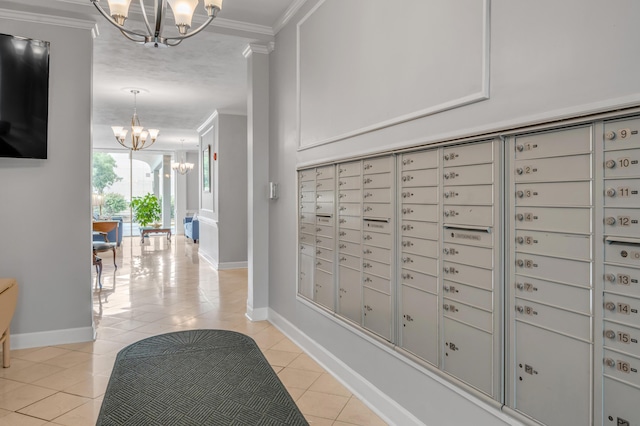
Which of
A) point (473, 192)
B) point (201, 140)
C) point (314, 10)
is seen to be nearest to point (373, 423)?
point (473, 192)

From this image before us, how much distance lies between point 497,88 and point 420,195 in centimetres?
57

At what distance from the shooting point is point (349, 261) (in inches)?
97.3

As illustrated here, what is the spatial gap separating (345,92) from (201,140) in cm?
643

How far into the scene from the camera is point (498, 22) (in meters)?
1.46

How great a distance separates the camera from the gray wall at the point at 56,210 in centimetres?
313

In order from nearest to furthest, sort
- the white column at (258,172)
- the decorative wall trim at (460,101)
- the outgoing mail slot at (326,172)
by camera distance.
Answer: the decorative wall trim at (460,101), the outgoing mail slot at (326,172), the white column at (258,172)

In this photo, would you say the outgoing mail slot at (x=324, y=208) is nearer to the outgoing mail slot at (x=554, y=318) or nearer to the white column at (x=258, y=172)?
the white column at (x=258, y=172)

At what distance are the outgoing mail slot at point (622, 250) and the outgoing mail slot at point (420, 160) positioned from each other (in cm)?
75

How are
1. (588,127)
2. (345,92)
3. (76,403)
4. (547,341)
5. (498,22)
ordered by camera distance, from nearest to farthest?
(588,127)
(547,341)
(498,22)
(76,403)
(345,92)

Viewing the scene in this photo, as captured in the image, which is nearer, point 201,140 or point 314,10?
point 314,10

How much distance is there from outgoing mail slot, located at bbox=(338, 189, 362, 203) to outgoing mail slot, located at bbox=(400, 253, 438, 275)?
1.67 feet

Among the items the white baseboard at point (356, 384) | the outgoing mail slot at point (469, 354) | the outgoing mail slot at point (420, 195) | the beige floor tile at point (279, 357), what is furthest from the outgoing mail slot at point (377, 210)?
the beige floor tile at point (279, 357)

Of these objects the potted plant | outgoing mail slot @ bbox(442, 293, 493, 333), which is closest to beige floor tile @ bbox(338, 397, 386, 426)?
outgoing mail slot @ bbox(442, 293, 493, 333)

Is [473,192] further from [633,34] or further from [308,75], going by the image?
[308,75]
